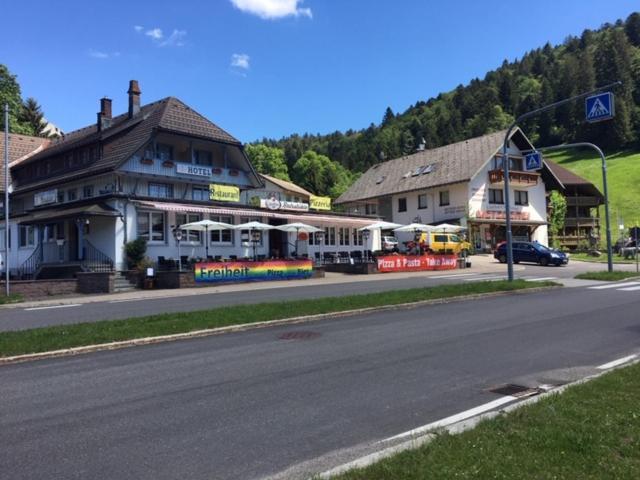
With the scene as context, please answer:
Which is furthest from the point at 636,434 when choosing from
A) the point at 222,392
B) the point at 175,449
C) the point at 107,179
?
the point at 107,179

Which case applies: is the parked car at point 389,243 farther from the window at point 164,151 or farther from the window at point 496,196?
the window at point 164,151

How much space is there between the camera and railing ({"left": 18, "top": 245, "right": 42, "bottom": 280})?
94.3ft

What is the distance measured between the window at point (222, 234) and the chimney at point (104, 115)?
13065 millimetres

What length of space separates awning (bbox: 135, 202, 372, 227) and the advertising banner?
19.0 feet

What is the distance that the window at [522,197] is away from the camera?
54281mm

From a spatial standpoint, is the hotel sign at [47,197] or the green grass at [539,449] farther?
the hotel sign at [47,197]

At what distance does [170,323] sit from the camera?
38.4 ft

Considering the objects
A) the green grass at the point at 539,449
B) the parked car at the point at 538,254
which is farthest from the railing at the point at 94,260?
the parked car at the point at 538,254

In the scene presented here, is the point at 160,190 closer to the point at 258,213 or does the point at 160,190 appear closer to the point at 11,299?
the point at 258,213

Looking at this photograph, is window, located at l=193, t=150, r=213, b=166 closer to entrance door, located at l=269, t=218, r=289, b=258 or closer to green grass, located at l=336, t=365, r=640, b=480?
entrance door, located at l=269, t=218, r=289, b=258

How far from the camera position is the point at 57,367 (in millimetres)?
8477

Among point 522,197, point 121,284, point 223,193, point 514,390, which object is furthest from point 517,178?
point 514,390

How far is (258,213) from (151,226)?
6.83 m

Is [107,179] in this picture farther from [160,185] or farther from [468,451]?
[468,451]
